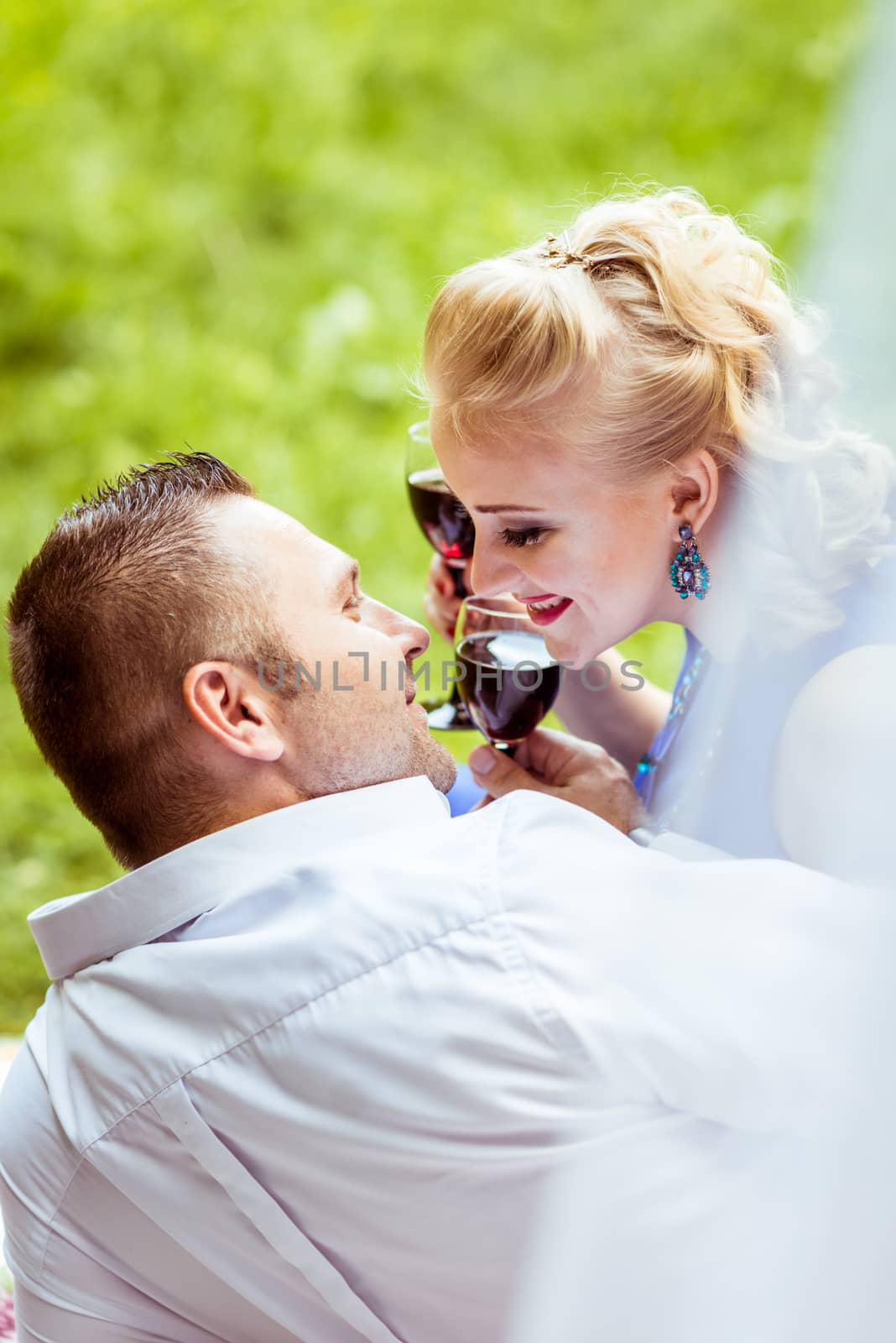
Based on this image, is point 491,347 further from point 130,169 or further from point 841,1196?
point 130,169

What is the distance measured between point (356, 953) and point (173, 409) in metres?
2.85

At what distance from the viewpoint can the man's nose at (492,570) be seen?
62.1 inches

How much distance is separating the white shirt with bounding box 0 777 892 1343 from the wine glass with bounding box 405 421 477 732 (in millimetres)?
566

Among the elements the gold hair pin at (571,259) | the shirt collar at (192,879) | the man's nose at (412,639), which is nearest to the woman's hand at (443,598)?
the man's nose at (412,639)

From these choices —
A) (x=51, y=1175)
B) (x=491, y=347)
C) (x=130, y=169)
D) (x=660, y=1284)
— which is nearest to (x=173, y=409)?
(x=130, y=169)

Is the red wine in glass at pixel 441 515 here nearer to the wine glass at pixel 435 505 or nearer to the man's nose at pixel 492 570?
the wine glass at pixel 435 505

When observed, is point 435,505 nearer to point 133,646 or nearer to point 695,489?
point 695,489

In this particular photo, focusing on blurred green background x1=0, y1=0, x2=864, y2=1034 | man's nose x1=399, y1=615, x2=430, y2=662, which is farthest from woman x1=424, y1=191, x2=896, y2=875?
blurred green background x1=0, y1=0, x2=864, y2=1034

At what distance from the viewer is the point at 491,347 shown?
1534 mm

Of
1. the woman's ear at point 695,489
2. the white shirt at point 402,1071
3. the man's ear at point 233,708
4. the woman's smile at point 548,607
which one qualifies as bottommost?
the white shirt at point 402,1071

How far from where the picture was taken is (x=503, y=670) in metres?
1.51

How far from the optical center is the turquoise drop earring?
62.9 inches

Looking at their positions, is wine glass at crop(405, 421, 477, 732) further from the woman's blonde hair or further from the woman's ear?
the woman's ear

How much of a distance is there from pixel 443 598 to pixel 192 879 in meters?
0.71
